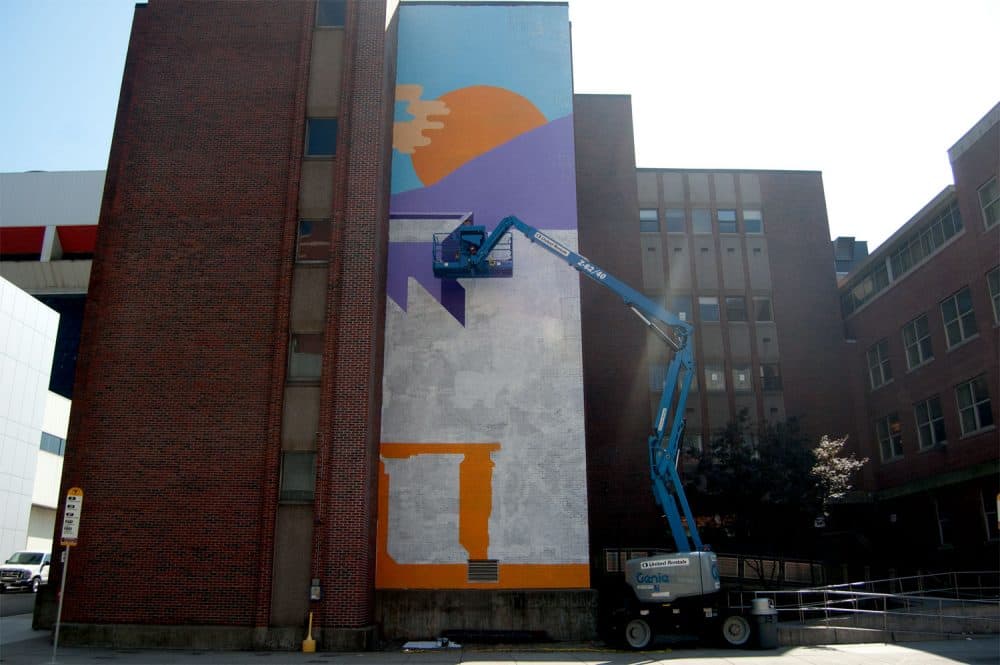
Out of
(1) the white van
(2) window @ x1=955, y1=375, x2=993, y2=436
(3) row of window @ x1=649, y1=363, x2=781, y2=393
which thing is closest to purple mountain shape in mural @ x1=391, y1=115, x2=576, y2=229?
(3) row of window @ x1=649, y1=363, x2=781, y2=393

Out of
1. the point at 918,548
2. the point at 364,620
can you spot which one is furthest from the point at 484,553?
the point at 918,548

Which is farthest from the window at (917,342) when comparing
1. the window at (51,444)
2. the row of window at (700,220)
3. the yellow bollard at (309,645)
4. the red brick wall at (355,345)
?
the window at (51,444)

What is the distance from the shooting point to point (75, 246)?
63688 millimetres

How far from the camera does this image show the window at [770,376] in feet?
136

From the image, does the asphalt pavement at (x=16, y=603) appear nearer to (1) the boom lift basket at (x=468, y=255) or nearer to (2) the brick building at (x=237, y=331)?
(2) the brick building at (x=237, y=331)

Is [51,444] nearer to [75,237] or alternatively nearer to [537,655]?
[75,237]

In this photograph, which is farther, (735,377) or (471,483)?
(735,377)

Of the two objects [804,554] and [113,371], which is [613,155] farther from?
[113,371]

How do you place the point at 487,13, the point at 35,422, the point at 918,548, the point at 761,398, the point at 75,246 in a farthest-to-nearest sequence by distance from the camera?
the point at 75,246 < the point at 35,422 < the point at 761,398 < the point at 918,548 < the point at 487,13

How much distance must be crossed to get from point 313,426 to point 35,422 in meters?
33.4

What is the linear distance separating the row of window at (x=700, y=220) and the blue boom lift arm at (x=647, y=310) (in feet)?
51.2

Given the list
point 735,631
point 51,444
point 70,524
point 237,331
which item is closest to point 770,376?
point 735,631

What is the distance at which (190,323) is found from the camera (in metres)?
24.1

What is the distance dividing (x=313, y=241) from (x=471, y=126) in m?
9.14
